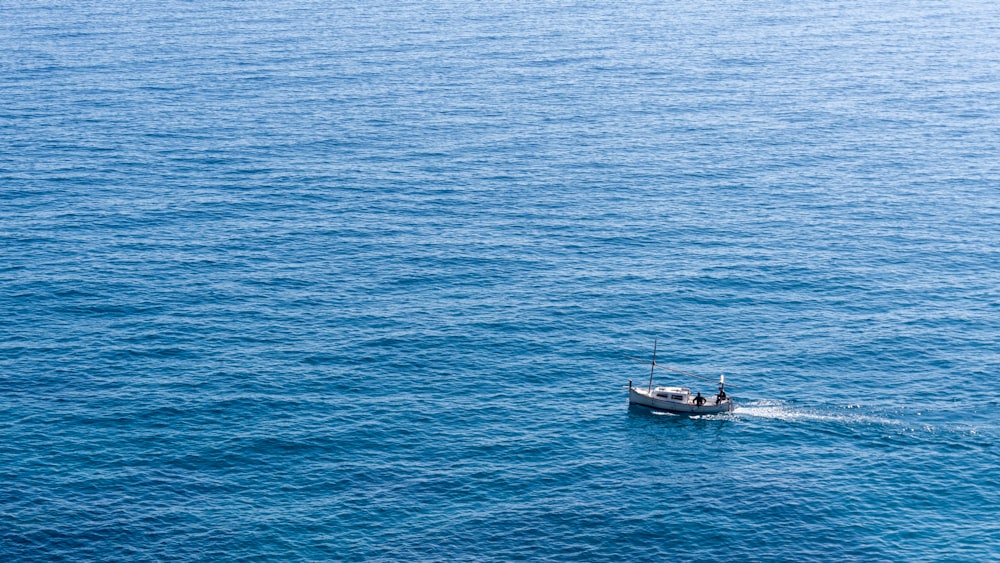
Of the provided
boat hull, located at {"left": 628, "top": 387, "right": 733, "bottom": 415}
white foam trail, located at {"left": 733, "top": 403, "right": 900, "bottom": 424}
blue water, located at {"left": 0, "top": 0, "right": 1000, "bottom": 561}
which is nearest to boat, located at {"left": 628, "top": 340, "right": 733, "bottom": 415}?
boat hull, located at {"left": 628, "top": 387, "right": 733, "bottom": 415}

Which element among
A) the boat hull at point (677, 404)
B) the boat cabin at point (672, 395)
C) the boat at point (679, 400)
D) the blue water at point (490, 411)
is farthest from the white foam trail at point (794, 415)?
the boat cabin at point (672, 395)

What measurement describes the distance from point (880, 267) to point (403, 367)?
7570 cm

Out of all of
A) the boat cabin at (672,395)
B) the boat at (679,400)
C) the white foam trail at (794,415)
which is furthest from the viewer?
the boat cabin at (672,395)

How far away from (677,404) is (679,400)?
667 millimetres

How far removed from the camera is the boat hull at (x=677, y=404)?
529 ft

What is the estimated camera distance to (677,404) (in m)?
164

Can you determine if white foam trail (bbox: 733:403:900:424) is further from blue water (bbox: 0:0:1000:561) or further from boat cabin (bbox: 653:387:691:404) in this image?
boat cabin (bbox: 653:387:691:404)

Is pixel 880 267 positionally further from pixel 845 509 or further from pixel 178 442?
pixel 178 442

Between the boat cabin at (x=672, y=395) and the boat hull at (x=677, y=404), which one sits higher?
the boat cabin at (x=672, y=395)

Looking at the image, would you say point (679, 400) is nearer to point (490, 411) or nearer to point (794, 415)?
point (794, 415)

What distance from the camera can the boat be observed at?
529 ft

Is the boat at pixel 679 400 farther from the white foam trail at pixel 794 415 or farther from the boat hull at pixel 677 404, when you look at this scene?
the white foam trail at pixel 794 415

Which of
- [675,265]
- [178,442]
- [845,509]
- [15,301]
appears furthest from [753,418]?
[15,301]

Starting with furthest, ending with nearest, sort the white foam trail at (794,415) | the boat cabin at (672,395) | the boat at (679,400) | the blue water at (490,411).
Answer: the boat cabin at (672,395) < the boat at (679,400) < the white foam trail at (794,415) < the blue water at (490,411)
